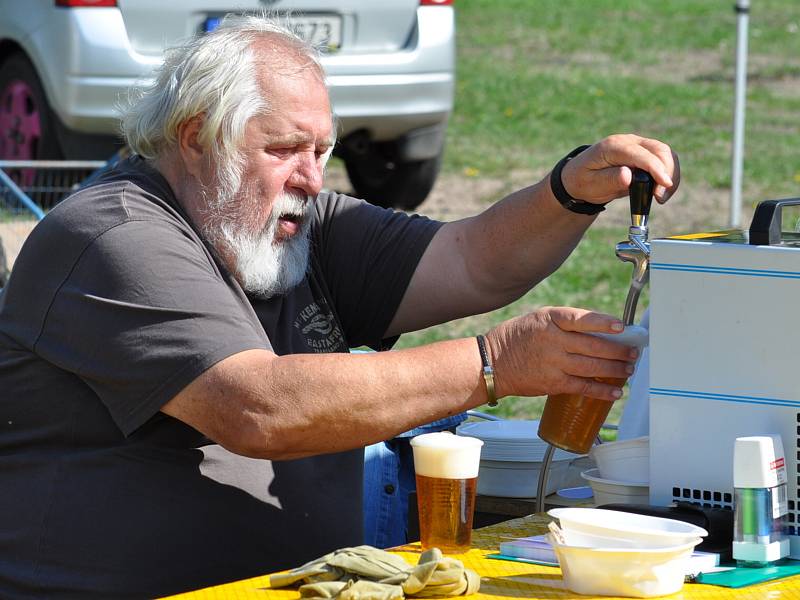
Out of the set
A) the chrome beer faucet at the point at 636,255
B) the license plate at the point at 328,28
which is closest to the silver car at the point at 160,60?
the license plate at the point at 328,28

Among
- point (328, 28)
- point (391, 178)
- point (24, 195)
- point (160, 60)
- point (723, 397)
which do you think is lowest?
point (391, 178)

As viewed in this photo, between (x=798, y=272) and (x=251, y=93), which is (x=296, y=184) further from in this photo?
(x=798, y=272)

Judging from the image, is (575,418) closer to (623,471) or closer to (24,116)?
(623,471)

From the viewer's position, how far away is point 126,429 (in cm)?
224

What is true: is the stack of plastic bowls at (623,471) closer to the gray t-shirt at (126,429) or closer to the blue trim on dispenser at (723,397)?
the blue trim on dispenser at (723,397)

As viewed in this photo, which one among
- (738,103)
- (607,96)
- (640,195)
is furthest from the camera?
(607,96)

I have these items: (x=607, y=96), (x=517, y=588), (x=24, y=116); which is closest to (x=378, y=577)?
(x=517, y=588)

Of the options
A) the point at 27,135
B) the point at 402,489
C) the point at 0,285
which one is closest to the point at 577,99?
the point at 27,135

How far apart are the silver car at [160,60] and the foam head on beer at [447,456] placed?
159 inches

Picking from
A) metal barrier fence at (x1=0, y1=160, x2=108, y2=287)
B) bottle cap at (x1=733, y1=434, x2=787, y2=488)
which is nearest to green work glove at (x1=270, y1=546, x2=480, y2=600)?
bottle cap at (x1=733, y1=434, x2=787, y2=488)

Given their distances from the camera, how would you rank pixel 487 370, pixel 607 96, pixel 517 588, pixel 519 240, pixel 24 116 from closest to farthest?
pixel 517 588 < pixel 487 370 < pixel 519 240 < pixel 24 116 < pixel 607 96

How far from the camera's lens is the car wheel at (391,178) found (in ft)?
25.3

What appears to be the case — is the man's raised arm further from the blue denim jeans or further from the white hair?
the white hair

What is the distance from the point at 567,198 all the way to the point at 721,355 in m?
0.74
